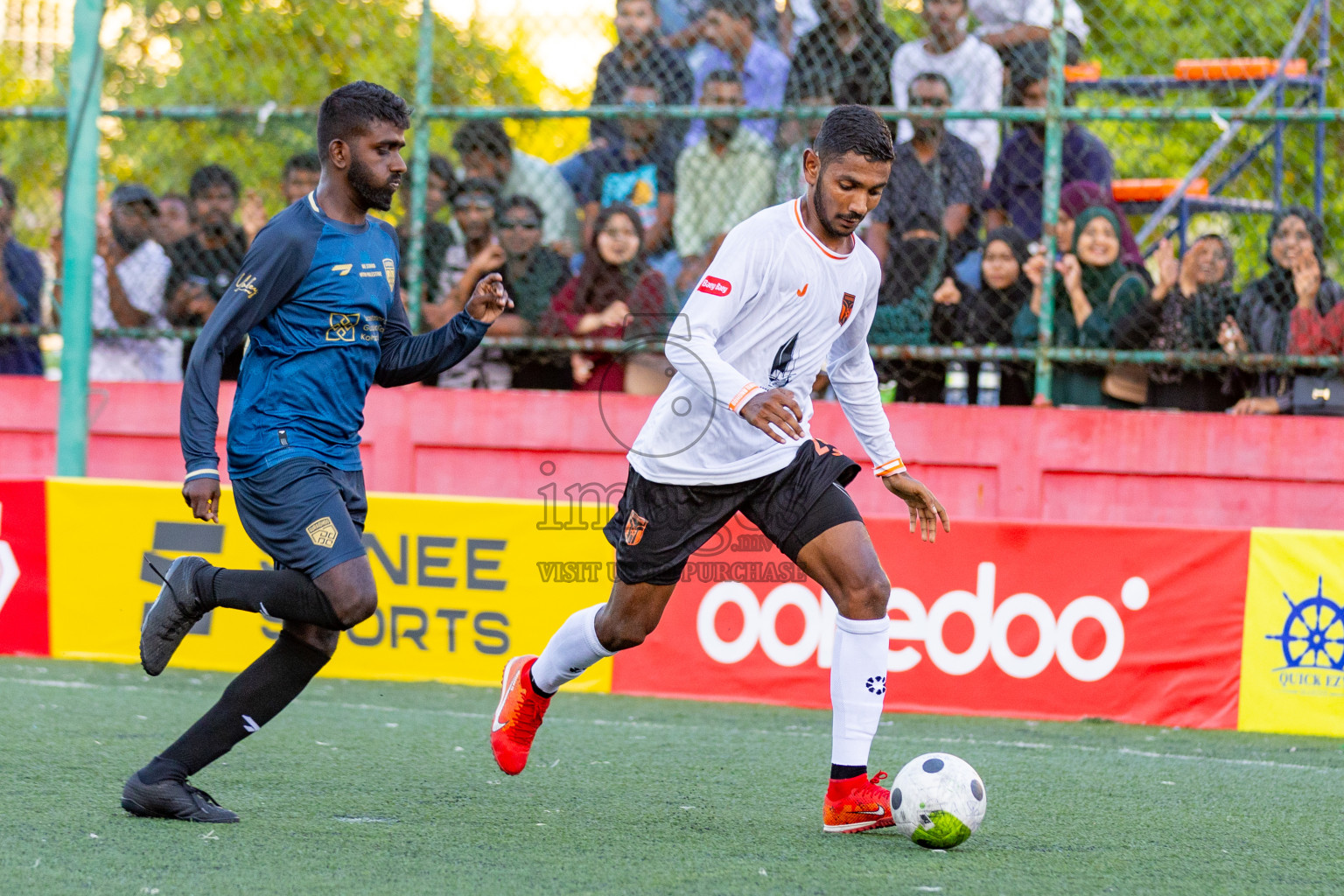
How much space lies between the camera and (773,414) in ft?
14.0

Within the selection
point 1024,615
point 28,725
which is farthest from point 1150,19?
point 28,725

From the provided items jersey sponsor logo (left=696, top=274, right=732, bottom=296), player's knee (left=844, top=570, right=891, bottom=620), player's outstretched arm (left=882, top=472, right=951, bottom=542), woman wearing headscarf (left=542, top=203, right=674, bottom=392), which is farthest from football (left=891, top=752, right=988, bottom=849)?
woman wearing headscarf (left=542, top=203, right=674, bottom=392)

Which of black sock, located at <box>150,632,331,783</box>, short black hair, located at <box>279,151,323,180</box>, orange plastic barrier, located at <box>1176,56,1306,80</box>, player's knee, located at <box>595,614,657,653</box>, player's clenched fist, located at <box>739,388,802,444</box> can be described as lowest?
black sock, located at <box>150,632,331,783</box>

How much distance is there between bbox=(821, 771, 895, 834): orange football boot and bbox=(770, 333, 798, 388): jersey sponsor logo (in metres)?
1.23

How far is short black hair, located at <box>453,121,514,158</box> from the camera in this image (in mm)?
9336

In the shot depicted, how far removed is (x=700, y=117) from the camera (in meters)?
8.84

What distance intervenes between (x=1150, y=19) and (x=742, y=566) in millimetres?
6185

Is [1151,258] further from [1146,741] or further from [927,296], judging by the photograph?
[1146,741]

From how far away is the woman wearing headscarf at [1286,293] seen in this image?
8.11m

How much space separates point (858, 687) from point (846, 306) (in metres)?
1.18

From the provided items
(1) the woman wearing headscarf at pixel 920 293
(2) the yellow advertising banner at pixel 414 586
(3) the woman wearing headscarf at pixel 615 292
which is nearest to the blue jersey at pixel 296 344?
(2) the yellow advertising banner at pixel 414 586

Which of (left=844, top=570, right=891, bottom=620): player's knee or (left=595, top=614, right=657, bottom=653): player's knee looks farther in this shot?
(left=595, top=614, right=657, bottom=653): player's knee

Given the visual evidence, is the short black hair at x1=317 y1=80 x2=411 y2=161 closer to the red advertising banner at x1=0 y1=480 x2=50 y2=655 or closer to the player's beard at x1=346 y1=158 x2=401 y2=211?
the player's beard at x1=346 y1=158 x2=401 y2=211

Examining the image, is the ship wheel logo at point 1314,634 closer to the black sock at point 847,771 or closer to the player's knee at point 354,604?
the black sock at point 847,771
